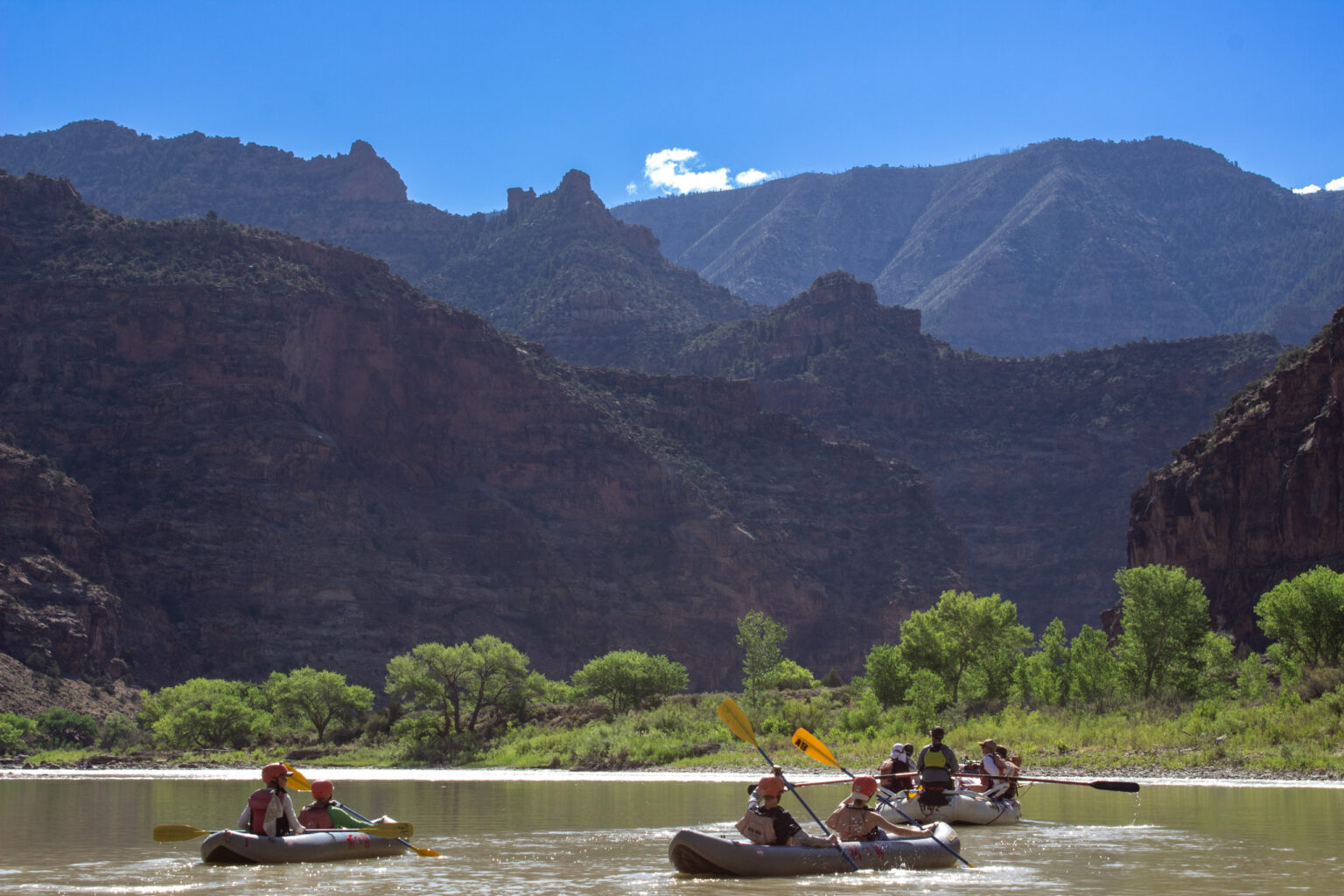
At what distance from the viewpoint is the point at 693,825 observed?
30.5 meters

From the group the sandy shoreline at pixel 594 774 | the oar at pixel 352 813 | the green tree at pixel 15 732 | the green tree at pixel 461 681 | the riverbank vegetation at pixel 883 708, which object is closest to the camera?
the oar at pixel 352 813

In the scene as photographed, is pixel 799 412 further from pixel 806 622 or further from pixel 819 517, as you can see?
pixel 806 622

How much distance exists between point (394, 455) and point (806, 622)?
1784 inches

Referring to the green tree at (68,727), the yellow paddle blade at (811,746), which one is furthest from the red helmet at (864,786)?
the green tree at (68,727)

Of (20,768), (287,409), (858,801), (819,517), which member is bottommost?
(20,768)

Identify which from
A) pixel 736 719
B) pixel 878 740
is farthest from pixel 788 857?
pixel 878 740

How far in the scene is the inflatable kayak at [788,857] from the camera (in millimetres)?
21875

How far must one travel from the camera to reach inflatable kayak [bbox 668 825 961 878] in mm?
21875

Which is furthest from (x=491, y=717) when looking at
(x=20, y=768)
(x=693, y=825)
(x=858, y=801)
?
(x=858, y=801)

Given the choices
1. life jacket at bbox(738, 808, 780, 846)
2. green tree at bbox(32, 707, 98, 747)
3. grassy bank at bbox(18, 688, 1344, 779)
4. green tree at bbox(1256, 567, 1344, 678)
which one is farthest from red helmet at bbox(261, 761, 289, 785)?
green tree at bbox(32, 707, 98, 747)

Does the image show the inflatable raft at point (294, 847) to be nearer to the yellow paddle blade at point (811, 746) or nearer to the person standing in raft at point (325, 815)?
the person standing in raft at point (325, 815)

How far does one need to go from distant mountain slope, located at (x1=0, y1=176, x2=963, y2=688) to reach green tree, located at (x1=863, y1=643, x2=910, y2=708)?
2264 inches

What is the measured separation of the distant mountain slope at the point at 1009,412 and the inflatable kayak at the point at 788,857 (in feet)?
475

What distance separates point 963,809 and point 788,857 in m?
9.10
